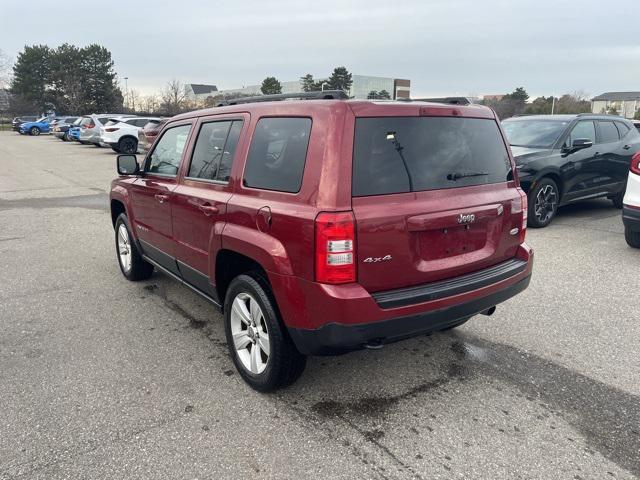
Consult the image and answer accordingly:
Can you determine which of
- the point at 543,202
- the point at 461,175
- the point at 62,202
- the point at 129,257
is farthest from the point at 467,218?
the point at 62,202

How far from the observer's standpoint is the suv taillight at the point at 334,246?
2.53m

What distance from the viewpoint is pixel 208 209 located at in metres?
3.44

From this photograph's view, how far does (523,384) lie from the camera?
3281 millimetres

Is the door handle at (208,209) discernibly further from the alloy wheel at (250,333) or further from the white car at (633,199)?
the white car at (633,199)

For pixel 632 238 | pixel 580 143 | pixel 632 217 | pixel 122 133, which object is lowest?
pixel 632 238

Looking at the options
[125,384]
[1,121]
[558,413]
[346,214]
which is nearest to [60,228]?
[125,384]

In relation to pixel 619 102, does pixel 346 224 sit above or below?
below

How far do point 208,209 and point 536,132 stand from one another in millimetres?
7077

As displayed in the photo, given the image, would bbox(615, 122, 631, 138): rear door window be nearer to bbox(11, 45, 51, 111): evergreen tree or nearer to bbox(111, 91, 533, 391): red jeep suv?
bbox(111, 91, 533, 391): red jeep suv

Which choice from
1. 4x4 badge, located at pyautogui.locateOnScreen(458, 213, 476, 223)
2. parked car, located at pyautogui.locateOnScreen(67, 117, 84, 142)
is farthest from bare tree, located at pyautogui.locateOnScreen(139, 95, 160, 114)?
4x4 badge, located at pyautogui.locateOnScreen(458, 213, 476, 223)

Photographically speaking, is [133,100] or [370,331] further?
[133,100]

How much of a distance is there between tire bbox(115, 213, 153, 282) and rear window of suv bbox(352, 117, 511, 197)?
3308mm

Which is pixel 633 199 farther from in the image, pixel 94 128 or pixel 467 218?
pixel 94 128

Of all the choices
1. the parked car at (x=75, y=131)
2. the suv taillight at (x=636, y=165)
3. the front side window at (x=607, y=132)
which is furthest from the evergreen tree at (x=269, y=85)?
the suv taillight at (x=636, y=165)
